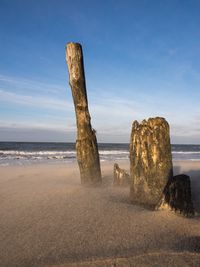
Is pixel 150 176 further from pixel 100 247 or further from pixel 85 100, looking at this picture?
pixel 85 100

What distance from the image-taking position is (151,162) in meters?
4.10

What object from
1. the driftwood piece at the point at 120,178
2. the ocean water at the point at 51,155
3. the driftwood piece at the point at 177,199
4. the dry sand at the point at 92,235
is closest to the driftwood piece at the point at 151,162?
the dry sand at the point at 92,235

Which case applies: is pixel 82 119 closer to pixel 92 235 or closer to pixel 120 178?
pixel 120 178

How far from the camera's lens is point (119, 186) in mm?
5793

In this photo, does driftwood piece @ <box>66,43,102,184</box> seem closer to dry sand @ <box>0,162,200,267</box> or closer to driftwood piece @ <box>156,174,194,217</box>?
dry sand @ <box>0,162,200,267</box>

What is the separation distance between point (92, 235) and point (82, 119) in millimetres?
3188

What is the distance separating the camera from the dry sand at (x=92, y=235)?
2.14m

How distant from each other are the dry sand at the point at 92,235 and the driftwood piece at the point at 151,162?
15.6 inches

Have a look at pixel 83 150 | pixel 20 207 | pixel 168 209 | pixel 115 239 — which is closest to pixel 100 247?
pixel 115 239

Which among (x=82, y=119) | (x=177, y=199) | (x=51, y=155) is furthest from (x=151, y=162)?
(x=51, y=155)

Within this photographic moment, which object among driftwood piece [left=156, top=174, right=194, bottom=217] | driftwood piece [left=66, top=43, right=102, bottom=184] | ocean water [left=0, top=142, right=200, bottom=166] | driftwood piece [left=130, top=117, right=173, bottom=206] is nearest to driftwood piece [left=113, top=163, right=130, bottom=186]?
driftwood piece [left=66, top=43, right=102, bottom=184]

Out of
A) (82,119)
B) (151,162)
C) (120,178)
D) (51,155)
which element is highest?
(82,119)

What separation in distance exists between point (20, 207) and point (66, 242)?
1.54 m

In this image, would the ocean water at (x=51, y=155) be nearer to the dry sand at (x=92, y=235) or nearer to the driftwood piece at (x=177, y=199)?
the dry sand at (x=92, y=235)
